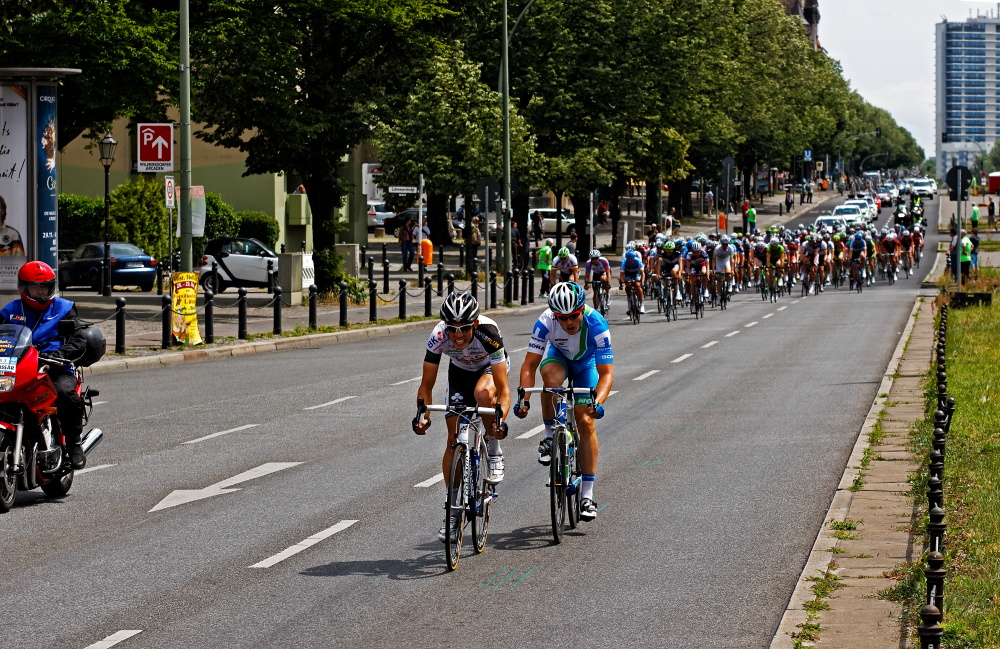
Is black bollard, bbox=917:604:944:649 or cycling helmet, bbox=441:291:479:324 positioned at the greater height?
cycling helmet, bbox=441:291:479:324

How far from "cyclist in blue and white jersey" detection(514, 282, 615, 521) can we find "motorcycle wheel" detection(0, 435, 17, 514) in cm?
356

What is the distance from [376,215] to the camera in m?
81.1

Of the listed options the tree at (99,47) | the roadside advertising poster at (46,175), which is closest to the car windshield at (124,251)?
the tree at (99,47)

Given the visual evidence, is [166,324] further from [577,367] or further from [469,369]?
[469,369]

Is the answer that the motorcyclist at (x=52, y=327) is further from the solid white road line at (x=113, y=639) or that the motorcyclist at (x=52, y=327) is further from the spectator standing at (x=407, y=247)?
the spectator standing at (x=407, y=247)

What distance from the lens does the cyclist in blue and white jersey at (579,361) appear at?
393 inches

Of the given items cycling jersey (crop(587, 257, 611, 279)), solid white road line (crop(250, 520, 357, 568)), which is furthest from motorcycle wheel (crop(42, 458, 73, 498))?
cycling jersey (crop(587, 257, 611, 279))

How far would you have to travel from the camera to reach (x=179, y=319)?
25656mm

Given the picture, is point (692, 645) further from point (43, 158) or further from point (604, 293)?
point (604, 293)

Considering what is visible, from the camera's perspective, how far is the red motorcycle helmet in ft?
36.2

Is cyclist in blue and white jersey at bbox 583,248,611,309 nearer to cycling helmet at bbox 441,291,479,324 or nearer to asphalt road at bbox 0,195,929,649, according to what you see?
asphalt road at bbox 0,195,929,649

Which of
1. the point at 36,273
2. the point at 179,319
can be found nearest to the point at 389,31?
the point at 179,319

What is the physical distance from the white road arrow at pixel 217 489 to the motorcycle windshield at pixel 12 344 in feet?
4.67

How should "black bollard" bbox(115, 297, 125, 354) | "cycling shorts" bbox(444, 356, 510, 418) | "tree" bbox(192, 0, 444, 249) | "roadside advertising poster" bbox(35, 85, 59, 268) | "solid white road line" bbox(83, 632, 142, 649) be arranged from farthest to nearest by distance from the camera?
"tree" bbox(192, 0, 444, 249) → "black bollard" bbox(115, 297, 125, 354) → "roadside advertising poster" bbox(35, 85, 59, 268) → "cycling shorts" bbox(444, 356, 510, 418) → "solid white road line" bbox(83, 632, 142, 649)
